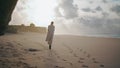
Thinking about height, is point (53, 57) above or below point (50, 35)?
below

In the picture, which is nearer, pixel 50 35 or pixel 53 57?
pixel 53 57

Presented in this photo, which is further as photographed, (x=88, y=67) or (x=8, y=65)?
(x=88, y=67)

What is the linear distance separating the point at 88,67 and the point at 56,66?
1.47 meters

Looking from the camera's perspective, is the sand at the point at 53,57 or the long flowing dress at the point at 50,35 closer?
the sand at the point at 53,57

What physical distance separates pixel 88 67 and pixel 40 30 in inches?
2143

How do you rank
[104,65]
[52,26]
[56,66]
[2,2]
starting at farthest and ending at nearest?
[52,26] → [104,65] → [56,66] → [2,2]

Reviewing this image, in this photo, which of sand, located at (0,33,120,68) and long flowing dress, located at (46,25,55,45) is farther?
long flowing dress, located at (46,25,55,45)

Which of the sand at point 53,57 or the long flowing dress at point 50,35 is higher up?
the long flowing dress at point 50,35

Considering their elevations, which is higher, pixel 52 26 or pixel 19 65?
pixel 52 26

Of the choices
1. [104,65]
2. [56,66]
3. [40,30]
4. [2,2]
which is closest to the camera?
[2,2]

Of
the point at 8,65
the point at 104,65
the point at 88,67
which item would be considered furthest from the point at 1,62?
the point at 104,65

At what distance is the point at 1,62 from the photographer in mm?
9953

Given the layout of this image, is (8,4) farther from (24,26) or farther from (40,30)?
(40,30)

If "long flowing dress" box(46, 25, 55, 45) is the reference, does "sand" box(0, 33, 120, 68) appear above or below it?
below
